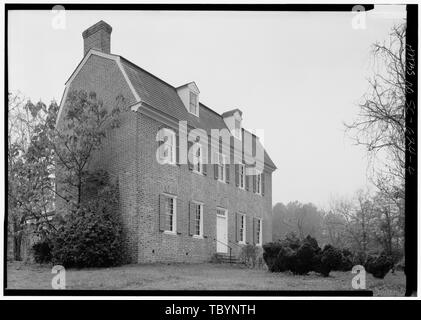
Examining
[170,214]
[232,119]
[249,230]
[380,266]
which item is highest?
[232,119]

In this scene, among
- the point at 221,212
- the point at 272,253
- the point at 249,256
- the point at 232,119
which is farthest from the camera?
the point at 232,119

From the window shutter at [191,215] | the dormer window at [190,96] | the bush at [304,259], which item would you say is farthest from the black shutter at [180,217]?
the bush at [304,259]

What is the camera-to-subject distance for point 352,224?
977 inches

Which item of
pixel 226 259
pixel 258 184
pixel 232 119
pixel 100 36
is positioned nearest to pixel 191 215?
pixel 226 259

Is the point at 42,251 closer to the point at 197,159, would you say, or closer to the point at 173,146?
the point at 173,146

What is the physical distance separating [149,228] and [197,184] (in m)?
2.90

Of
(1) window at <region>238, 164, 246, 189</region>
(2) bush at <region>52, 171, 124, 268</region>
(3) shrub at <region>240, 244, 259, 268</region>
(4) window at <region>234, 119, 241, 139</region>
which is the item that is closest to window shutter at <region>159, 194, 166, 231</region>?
(2) bush at <region>52, 171, 124, 268</region>

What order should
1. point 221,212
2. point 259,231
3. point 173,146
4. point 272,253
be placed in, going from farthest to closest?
point 259,231 → point 221,212 → point 173,146 → point 272,253

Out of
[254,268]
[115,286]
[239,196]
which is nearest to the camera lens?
[115,286]

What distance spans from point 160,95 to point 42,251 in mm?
6378

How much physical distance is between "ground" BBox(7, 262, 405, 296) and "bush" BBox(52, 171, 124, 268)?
17.4 inches

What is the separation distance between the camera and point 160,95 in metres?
15.8

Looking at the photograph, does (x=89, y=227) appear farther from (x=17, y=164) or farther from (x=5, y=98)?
(x=5, y=98)

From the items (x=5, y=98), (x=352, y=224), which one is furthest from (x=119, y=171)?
(x=352, y=224)
